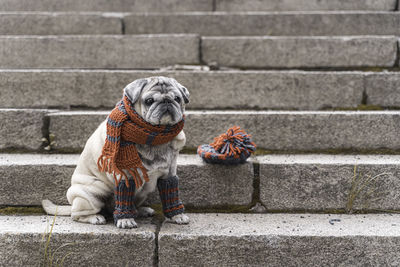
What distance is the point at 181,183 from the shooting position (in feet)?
9.26

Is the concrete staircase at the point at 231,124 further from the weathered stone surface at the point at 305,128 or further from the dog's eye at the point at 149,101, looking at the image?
the dog's eye at the point at 149,101

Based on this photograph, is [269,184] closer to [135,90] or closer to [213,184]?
[213,184]

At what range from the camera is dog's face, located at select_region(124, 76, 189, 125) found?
7.15ft

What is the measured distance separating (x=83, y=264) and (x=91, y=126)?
1.19 m

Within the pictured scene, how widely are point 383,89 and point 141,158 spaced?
2.47 metres

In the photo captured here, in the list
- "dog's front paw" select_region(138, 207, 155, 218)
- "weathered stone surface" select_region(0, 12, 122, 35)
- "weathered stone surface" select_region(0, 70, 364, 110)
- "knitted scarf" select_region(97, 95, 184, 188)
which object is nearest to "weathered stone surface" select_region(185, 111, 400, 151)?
"weathered stone surface" select_region(0, 70, 364, 110)

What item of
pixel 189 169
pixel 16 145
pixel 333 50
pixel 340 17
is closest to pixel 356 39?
pixel 333 50

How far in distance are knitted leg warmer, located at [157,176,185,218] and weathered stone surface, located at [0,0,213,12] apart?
3.44 meters

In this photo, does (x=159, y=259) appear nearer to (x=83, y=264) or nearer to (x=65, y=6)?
(x=83, y=264)

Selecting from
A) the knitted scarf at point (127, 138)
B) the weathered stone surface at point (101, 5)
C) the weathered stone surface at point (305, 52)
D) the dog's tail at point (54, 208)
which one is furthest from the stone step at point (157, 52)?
the knitted scarf at point (127, 138)

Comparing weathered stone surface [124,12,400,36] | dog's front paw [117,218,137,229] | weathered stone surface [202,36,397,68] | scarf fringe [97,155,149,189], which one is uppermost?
weathered stone surface [124,12,400,36]

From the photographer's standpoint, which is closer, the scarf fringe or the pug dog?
the pug dog

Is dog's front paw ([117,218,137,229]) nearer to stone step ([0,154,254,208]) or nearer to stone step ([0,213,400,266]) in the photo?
stone step ([0,213,400,266])

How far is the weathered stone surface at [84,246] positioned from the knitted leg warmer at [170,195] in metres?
0.20
